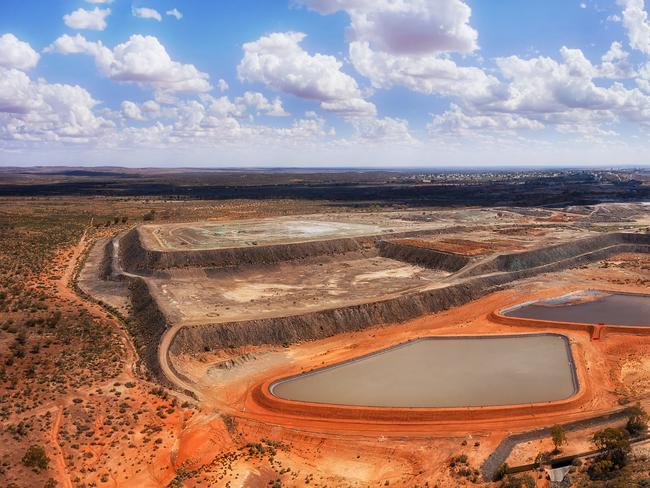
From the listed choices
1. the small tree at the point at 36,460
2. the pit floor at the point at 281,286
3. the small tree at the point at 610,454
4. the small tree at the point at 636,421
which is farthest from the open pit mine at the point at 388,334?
the small tree at the point at 36,460

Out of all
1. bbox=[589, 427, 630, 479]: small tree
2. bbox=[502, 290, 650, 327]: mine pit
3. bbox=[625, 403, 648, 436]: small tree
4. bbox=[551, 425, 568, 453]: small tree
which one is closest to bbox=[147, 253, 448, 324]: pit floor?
bbox=[502, 290, 650, 327]: mine pit

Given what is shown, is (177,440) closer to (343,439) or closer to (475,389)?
(343,439)

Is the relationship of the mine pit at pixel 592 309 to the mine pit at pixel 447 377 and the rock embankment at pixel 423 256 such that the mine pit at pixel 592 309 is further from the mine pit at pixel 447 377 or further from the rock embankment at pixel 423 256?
the rock embankment at pixel 423 256

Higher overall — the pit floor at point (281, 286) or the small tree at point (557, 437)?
the pit floor at point (281, 286)

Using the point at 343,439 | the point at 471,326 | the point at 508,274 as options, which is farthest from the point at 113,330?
the point at 508,274

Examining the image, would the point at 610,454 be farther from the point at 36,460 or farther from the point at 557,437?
the point at 36,460

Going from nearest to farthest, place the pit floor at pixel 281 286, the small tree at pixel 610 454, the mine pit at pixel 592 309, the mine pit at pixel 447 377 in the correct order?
the small tree at pixel 610 454
the mine pit at pixel 447 377
the pit floor at pixel 281 286
the mine pit at pixel 592 309
